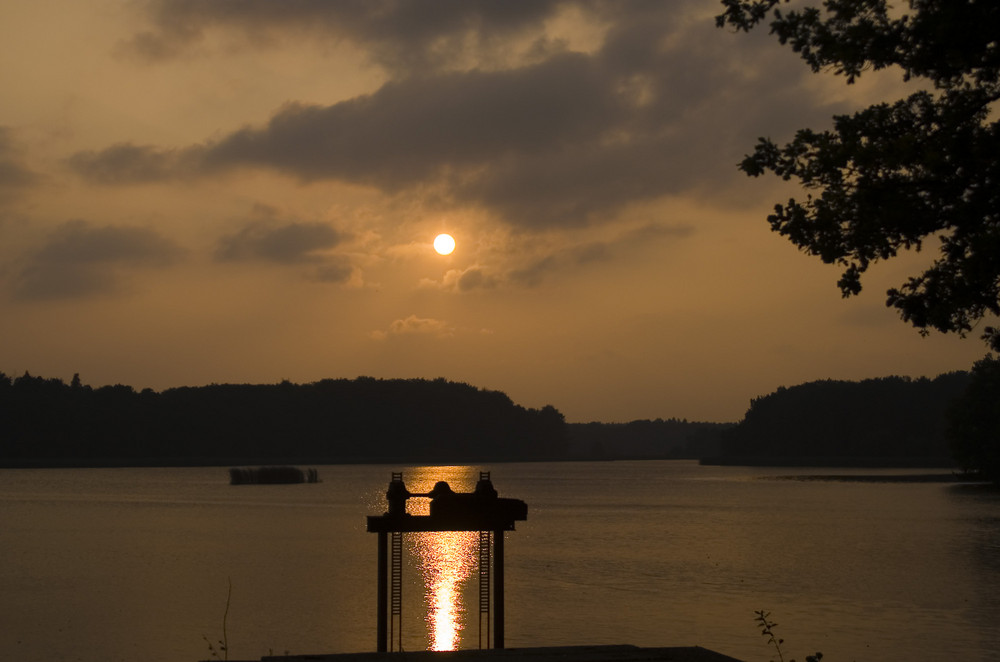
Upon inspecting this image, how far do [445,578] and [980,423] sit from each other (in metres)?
87.5

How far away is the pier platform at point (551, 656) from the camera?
13.4m

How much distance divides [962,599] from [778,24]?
29.0m

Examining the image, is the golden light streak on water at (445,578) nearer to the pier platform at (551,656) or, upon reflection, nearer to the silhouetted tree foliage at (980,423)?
the pier platform at (551,656)

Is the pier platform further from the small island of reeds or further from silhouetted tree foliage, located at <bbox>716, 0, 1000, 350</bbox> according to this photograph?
the small island of reeds

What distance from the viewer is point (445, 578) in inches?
1913

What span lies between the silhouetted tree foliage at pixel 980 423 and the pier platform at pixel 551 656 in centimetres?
11200

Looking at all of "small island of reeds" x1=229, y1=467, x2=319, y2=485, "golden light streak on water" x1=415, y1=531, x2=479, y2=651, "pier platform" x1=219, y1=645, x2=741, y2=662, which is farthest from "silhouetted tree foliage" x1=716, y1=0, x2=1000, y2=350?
"small island of reeds" x1=229, y1=467, x2=319, y2=485

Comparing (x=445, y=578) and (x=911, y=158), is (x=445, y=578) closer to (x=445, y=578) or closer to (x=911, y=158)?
(x=445, y=578)

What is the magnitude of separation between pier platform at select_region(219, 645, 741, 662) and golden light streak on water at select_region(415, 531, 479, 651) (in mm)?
14121

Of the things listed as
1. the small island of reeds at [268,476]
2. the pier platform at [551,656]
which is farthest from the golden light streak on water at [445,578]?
the small island of reeds at [268,476]

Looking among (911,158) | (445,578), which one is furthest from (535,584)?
(911,158)

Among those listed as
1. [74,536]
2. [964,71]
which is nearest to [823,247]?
[964,71]

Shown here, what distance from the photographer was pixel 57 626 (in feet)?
115

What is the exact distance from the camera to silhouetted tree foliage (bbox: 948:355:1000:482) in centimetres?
12000
